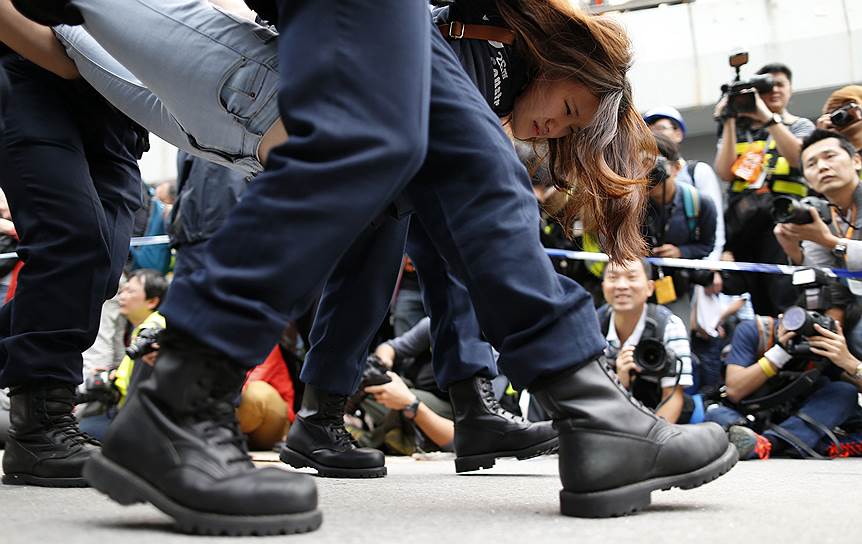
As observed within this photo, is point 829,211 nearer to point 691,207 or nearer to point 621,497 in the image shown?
point 691,207

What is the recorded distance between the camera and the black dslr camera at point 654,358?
2.88 metres

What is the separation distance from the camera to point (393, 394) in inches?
113

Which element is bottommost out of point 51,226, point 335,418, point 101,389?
point 101,389

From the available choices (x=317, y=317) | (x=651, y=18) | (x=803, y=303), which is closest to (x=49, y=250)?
(x=317, y=317)

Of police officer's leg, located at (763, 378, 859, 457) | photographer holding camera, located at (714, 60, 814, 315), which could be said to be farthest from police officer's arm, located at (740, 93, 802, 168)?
police officer's leg, located at (763, 378, 859, 457)

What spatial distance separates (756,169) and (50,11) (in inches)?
112

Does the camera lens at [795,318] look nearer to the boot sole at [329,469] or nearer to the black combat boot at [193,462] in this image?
the boot sole at [329,469]

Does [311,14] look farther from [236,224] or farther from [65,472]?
[65,472]

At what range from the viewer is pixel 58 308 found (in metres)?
1.52

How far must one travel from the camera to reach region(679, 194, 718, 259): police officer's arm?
345 cm

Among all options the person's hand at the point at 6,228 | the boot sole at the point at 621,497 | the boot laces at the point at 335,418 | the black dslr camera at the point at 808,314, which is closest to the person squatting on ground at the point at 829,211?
the black dslr camera at the point at 808,314

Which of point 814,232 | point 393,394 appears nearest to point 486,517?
point 393,394

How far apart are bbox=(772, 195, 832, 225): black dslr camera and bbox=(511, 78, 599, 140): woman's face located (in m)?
1.59

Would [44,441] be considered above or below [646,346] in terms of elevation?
above
